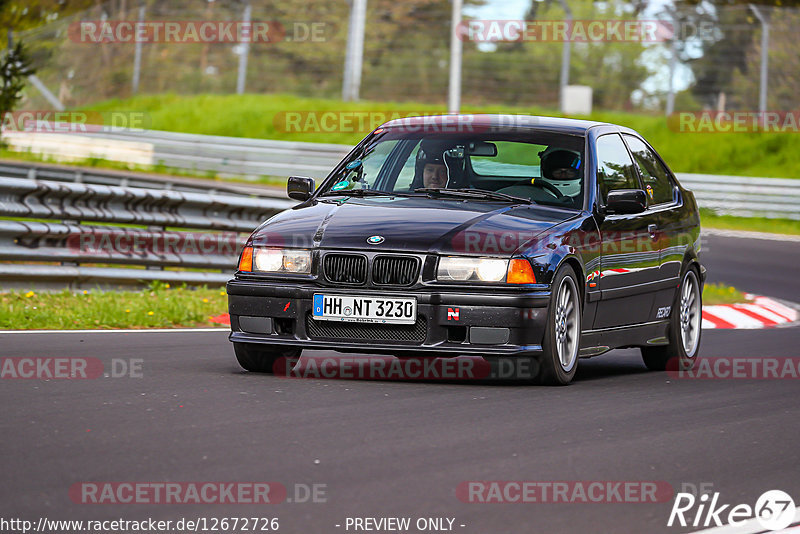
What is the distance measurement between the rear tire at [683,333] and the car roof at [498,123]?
1.42m

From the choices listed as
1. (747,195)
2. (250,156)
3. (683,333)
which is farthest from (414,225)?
(250,156)

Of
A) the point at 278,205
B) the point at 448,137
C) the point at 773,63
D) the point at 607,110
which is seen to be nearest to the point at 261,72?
the point at 607,110

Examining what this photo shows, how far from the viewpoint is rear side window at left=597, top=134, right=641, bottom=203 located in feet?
29.1

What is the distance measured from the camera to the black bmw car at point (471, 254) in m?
7.56

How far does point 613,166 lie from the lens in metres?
9.14

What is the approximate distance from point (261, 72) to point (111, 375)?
26263 mm

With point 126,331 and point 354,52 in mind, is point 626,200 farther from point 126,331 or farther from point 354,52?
point 354,52

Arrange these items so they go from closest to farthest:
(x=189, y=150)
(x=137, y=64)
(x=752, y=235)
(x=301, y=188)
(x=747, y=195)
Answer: (x=301, y=188)
(x=752, y=235)
(x=747, y=195)
(x=189, y=150)
(x=137, y=64)

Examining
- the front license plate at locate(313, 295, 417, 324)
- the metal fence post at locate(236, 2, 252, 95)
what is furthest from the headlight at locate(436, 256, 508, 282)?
the metal fence post at locate(236, 2, 252, 95)

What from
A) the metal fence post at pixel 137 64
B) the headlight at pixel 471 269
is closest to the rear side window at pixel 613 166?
the headlight at pixel 471 269

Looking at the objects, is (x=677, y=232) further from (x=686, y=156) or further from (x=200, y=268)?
(x=686, y=156)

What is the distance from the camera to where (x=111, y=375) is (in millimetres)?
7703

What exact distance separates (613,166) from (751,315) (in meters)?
6.63

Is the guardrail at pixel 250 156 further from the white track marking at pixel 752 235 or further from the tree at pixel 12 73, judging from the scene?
the tree at pixel 12 73
